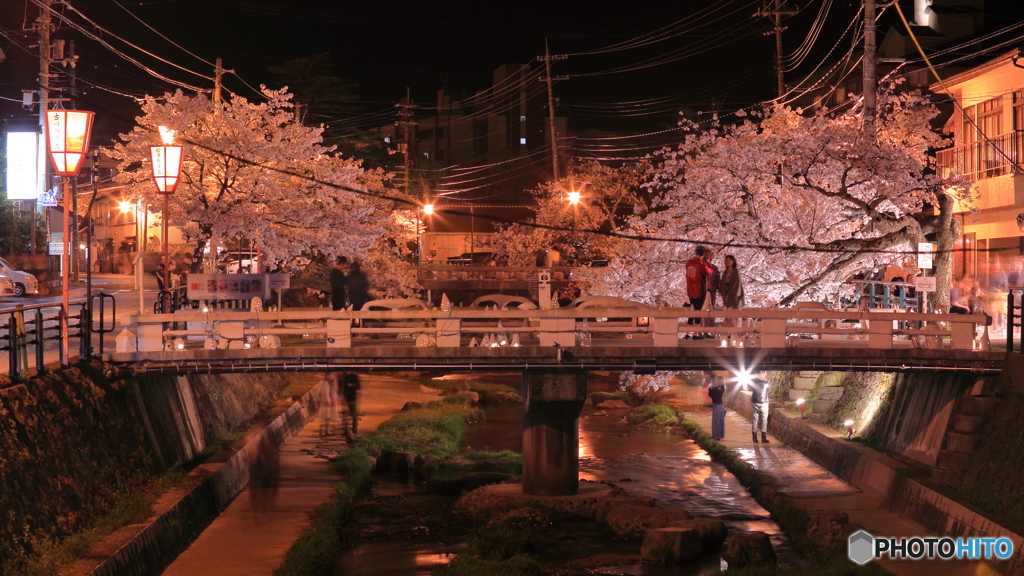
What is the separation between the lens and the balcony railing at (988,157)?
93.1 ft

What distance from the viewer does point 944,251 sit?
23.5 m

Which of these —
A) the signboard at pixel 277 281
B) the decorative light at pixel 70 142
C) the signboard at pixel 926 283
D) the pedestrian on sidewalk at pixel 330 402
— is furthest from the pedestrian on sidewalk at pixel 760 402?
the decorative light at pixel 70 142

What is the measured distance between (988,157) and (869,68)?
376 inches

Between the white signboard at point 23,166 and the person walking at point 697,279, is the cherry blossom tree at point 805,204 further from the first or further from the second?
the white signboard at point 23,166

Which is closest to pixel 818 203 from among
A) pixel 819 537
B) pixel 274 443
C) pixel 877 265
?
pixel 877 265

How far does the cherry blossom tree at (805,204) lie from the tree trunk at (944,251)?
3 centimetres

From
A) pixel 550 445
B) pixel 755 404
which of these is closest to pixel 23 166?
pixel 550 445

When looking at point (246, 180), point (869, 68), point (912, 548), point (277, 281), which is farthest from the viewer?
point (246, 180)

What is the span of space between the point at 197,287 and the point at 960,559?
1530 centimetres

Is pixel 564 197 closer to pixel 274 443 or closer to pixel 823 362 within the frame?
pixel 274 443

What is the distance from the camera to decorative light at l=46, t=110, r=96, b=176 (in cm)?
1639

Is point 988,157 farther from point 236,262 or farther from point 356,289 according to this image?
point 236,262

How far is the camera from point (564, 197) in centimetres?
4712

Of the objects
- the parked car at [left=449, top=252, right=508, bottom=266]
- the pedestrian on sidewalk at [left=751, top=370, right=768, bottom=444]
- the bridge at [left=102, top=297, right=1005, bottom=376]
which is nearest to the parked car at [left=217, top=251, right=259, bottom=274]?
the bridge at [left=102, top=297, right=1005, bottom=376]
